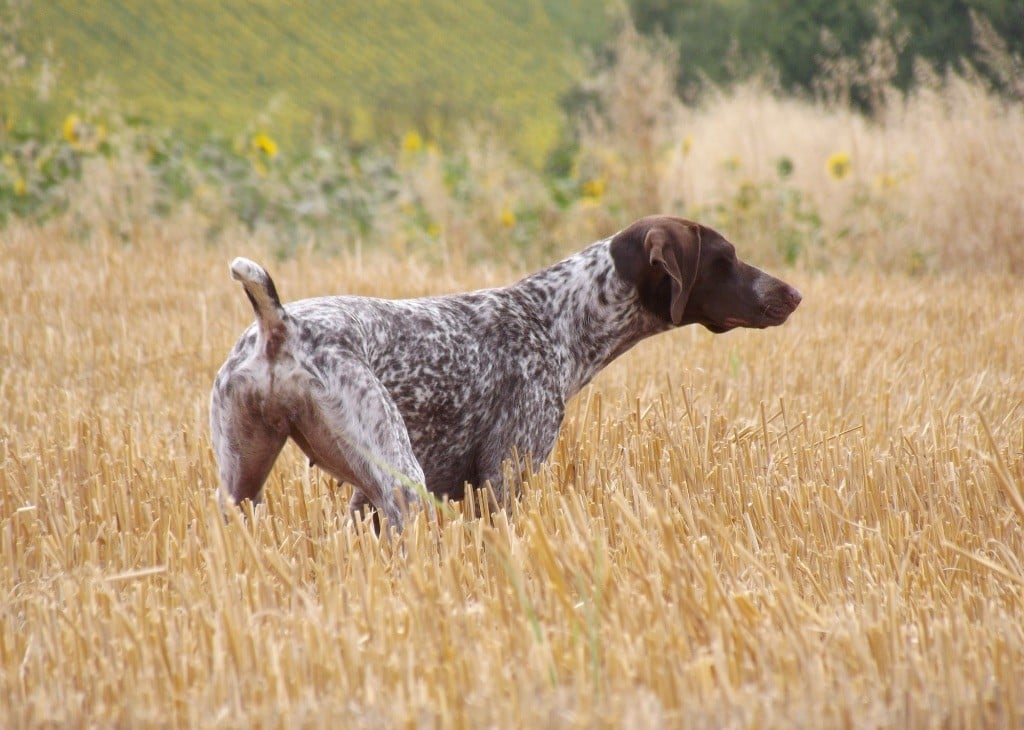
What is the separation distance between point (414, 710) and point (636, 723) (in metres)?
0.39

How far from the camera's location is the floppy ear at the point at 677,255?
3.79 meters

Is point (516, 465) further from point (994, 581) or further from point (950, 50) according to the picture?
point (950, 50)

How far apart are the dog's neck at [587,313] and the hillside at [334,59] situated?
14.7 m

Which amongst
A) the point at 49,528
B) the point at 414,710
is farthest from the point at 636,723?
the point at 49,528

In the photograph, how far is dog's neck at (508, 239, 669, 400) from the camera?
399 centimetres

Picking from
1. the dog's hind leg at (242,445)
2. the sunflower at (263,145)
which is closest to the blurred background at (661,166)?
the sunflower at (263,145)

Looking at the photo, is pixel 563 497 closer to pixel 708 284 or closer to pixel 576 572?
pixel 576 572

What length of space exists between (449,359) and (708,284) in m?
0.96

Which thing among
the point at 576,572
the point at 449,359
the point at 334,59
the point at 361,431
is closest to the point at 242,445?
the point at 361,431

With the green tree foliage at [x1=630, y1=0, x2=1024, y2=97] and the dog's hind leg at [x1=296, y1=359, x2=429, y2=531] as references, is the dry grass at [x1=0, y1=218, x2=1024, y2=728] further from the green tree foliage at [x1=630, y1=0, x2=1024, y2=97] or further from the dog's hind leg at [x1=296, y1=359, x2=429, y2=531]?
the green tree foliage at [x1=630, y1=0, x2=1024, y2=97]

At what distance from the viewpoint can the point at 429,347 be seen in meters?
3.59

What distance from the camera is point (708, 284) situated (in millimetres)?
3941

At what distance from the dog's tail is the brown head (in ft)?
4.51

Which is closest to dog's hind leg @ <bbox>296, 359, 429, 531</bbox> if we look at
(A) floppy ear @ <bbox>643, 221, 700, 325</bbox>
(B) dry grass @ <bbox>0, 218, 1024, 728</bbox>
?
(B) dry grass @ <bbox>0, 218, 1024, 728</bbox>
